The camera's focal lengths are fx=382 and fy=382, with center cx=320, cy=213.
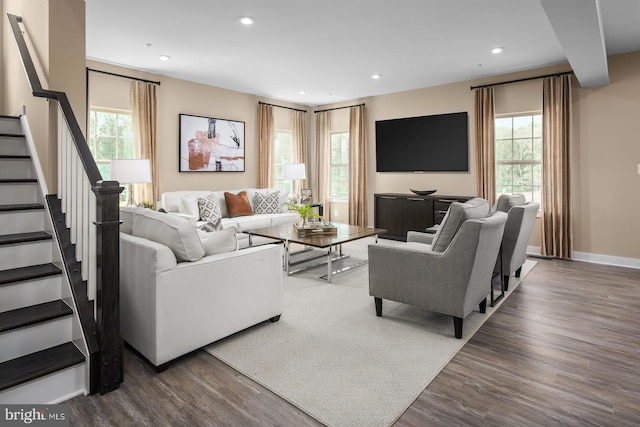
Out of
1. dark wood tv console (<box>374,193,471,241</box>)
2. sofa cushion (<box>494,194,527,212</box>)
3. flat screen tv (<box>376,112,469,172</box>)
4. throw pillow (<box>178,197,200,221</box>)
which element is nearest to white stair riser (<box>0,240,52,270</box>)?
throw pillow (<box>178,197,200,221</box>)

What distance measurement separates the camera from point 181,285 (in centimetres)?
234

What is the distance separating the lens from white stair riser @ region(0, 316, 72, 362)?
1.96 meters

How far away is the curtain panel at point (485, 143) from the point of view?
5871mm

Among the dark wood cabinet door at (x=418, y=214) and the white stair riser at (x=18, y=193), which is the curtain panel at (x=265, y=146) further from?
the white stair riser at (x=18, y=193)

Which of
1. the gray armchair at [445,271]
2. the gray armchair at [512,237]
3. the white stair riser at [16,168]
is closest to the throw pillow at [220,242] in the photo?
the gray armchair at [445,271]

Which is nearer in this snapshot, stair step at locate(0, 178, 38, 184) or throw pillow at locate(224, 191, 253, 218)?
stair step at locate(0, 178, 38, 184)

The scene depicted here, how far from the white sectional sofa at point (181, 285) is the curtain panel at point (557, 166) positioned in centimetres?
437

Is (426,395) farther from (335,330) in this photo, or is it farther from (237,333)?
(237,333)

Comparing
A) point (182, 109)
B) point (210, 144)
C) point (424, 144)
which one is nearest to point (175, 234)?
point (182, 109)

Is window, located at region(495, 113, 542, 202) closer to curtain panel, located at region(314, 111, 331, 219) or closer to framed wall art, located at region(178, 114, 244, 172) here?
curtain panel, located at region(314, 111, 331, 219)

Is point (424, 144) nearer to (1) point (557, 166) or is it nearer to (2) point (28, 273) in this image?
(1) point (557, 166)

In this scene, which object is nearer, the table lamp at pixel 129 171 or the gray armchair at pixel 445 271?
the gray armchair at pixel 445 271

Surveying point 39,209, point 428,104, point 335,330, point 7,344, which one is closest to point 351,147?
point 428,104

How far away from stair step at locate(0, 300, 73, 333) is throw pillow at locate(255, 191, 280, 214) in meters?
4.23
